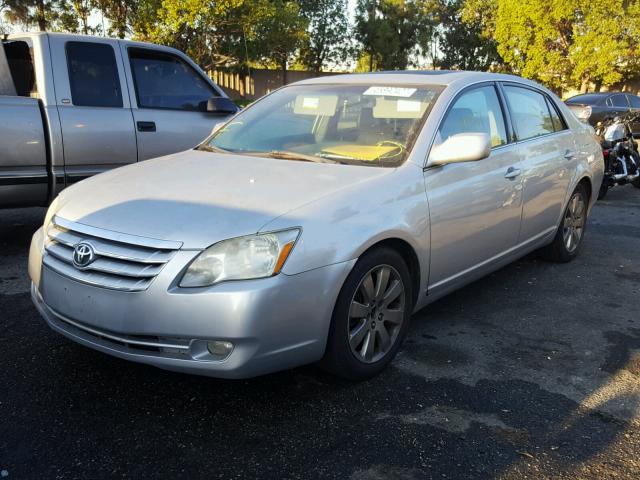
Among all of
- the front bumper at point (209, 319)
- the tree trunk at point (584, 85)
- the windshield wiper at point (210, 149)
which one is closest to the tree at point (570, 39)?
the tree trunk at point (584, 85)

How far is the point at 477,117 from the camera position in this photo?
3943 millimetres

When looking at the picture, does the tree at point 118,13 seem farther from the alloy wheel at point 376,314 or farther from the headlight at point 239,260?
the headlight at point 239,260

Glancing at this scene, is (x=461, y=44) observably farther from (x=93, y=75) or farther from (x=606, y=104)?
(x=93, y=75)

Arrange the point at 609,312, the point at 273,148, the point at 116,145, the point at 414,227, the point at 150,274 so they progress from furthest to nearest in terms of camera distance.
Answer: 1. the point at 116,145
2. the point at 609,312
3. the point at 273,148
4. the point at 414,227
5. the point at 150,274

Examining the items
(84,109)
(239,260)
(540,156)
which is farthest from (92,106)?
(540,156)

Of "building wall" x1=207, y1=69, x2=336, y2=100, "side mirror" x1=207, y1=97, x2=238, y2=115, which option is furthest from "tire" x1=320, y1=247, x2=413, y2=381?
"building wall" x1=207, y1=69, x2=336, y2=100

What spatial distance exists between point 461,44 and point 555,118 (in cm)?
4026

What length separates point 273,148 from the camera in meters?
3.74

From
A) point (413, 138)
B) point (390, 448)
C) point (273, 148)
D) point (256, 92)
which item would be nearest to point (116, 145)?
point (273, 148)

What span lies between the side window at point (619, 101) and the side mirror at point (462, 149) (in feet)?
45.9

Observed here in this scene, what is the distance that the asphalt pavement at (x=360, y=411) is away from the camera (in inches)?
93.7

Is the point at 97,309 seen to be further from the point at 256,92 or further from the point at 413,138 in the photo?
the point at 256,92

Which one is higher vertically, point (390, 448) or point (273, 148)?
point (273, 148)

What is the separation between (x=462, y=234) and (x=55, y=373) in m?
2.38
